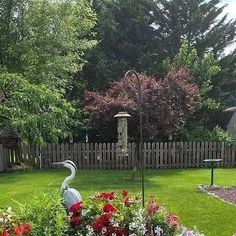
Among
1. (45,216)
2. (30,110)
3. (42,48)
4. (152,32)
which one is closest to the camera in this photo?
(45,216)

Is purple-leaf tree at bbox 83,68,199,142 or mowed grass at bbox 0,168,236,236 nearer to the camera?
mowed grass at bbox 0,168,236,236

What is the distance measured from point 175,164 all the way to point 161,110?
2.93 metres

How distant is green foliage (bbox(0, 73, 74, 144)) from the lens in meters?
16.8

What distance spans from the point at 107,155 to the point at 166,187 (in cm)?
590

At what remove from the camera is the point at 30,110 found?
17.4 metres

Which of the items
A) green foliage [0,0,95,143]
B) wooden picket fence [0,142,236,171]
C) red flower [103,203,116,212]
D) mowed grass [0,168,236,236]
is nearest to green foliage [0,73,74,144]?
green foliage [0,0,95,143]

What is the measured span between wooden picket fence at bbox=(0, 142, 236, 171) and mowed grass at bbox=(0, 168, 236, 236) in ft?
3.74

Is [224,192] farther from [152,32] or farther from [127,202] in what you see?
[152,32]

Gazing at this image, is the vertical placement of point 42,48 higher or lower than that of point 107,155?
higher

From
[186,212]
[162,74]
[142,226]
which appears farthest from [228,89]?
[142,226]

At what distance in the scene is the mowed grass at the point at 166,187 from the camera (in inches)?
327

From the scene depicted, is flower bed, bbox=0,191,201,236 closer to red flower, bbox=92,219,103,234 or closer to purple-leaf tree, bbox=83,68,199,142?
red flower, bbox=92,219,103,234

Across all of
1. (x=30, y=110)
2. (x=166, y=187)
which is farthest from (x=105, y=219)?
(x=30, y=110)

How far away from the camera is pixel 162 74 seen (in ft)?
88.2
